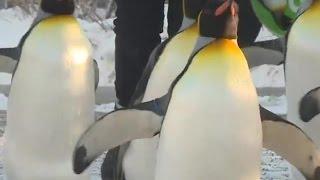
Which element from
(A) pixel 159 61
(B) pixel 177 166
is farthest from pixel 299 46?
(B) pixel 177 166

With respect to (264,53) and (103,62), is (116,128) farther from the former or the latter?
(103,62)

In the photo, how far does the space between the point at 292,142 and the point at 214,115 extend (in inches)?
5.7

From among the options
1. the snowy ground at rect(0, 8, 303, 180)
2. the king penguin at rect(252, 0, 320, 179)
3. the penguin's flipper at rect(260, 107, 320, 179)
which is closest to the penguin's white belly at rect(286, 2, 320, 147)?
the king penguin at rect(252, 0, 320, 179)

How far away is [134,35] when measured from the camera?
1.48 metres

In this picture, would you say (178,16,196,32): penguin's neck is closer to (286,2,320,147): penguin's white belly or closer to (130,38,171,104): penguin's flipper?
(130,38,171,104): penguin's flipper

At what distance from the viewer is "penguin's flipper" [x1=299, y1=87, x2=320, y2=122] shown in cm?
122

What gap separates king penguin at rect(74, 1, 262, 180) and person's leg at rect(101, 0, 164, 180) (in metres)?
0.36

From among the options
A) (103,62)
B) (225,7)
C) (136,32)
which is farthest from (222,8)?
(103,62)

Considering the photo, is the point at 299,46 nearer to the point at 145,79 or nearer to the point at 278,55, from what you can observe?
the point at 278,55

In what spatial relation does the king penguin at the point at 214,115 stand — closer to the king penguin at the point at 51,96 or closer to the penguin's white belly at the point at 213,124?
the penguin's white belly at the point at 213,124

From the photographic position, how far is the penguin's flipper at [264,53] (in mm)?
1389

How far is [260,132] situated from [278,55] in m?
0.34

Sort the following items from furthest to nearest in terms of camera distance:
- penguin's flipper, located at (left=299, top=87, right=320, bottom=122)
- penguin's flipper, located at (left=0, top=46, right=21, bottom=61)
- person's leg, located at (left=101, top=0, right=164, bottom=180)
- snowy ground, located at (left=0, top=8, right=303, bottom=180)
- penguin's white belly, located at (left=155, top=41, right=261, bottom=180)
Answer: snowy ground, located at (left=0, top=8, right=303, bottom=180), person's leg, located at (left=101, top=0, right=164, bottom=180), penguin's flipper, located at (left=0, top=46, right=21, bottom=61), penguin's flipper, located at (left=299, top=87, right=320, bottom=122), penguin's white belly, located at (left=155, top=41, right=261, bottom=180)

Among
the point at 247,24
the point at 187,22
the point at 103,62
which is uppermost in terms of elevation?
the point at 187,22
